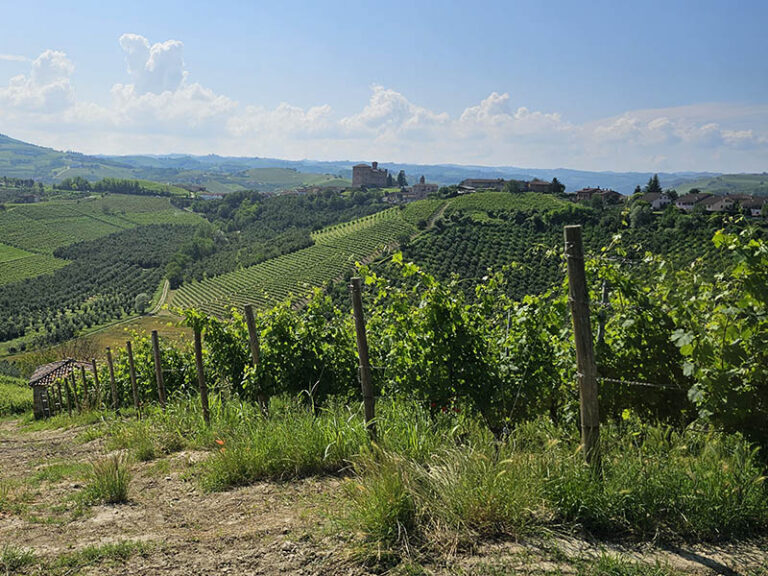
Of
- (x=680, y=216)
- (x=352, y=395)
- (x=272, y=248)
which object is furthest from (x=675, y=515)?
(x=272, y=248)

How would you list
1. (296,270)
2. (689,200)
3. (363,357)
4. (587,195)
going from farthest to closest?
(587,195)
(296,270)
(689,200)
(363,357)

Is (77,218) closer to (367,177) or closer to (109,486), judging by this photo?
(367,177)

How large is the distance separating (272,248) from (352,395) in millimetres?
99192

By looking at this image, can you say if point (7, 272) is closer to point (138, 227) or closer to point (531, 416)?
point (138, 227)

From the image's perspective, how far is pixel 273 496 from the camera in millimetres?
4062

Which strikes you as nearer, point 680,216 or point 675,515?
point 675,515

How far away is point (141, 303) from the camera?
82125mm

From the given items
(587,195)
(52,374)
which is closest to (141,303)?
(52,374)

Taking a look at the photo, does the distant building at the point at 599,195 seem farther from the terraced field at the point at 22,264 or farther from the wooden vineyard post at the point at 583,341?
the terraced field at the point at 22,264

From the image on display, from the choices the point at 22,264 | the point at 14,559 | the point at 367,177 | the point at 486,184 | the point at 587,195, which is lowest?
the point at 22,264

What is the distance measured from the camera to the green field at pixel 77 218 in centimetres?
11644

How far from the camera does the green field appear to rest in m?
116

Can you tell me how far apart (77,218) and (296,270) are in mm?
88047

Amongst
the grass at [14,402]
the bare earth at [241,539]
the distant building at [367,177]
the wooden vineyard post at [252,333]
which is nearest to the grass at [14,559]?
the bare earth at [241,539]
